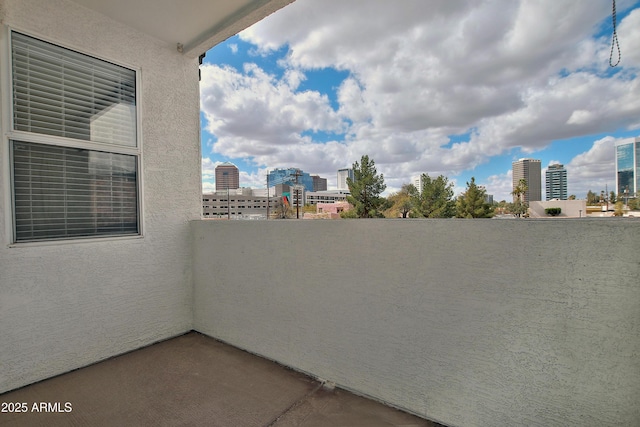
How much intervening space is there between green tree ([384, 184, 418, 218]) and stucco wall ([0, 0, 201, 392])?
28698 mm

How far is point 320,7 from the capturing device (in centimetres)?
368

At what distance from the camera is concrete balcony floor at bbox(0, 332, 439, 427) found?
5.57 feet

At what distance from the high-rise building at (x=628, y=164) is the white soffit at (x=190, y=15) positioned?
24060 millimetres

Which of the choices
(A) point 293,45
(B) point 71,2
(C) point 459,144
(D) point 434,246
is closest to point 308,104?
(A) point 293,45

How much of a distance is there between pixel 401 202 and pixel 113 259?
3238 centimetres

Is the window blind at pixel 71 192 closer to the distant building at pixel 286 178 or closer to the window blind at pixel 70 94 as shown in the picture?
the window blind at pixel 70 94

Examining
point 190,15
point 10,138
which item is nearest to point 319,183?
point 190,15

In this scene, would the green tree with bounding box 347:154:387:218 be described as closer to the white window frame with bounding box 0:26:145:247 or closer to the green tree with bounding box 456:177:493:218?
the green tree with bounding box 456:177:493:218

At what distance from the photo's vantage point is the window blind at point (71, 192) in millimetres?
2100

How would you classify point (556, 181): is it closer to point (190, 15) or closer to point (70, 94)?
point (190, 15)

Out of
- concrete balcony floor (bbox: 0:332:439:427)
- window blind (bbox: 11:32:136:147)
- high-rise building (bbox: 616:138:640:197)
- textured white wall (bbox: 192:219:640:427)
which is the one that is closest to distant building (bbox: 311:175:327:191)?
high-rise building (bbox: 616:138:640:197)

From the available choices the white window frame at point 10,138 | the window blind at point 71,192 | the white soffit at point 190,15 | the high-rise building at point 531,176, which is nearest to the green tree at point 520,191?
the high-rise building at point 531,176

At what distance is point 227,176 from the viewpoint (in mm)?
34875

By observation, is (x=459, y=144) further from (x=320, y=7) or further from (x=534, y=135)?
(x=320, y=7)
